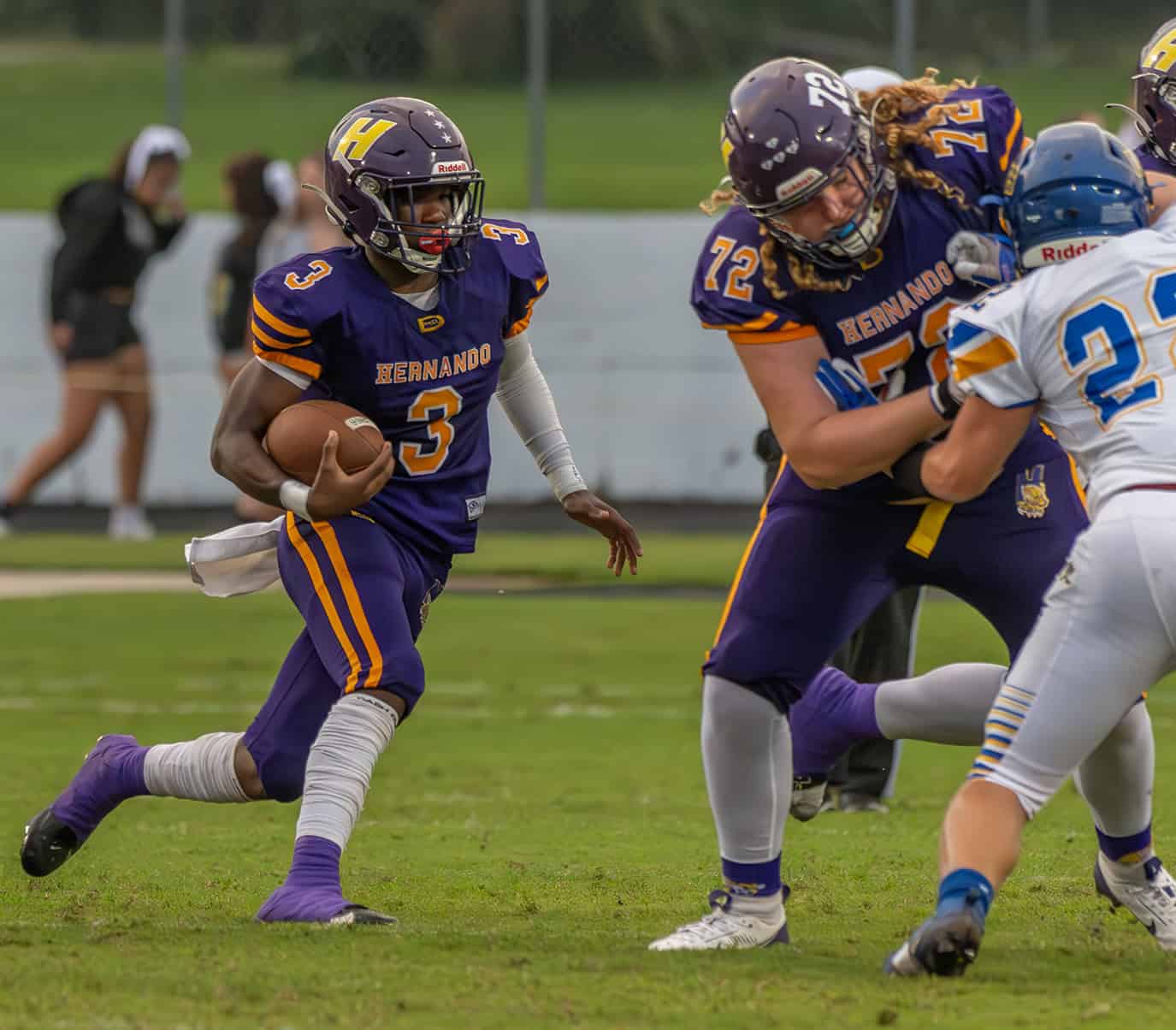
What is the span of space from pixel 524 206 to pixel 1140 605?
12.2m

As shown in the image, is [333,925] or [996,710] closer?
[996,710]

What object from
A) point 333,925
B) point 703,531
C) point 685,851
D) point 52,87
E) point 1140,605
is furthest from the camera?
point 52,87

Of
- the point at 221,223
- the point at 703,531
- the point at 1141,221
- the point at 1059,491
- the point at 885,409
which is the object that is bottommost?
the point at 703,531

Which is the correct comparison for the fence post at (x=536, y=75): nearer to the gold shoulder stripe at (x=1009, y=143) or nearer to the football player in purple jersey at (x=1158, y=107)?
the football player in purple jersey at (x=1158, y=107)

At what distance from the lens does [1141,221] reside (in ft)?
13.4

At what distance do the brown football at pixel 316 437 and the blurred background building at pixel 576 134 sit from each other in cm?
998

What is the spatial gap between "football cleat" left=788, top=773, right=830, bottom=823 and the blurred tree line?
10346 mm

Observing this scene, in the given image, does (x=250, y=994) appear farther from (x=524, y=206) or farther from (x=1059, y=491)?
(x=524, y=206)

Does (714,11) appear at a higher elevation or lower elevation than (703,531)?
higher

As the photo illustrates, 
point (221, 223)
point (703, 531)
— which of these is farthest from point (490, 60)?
point (703, 531)

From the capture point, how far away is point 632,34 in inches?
610

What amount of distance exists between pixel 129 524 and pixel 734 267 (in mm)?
10653

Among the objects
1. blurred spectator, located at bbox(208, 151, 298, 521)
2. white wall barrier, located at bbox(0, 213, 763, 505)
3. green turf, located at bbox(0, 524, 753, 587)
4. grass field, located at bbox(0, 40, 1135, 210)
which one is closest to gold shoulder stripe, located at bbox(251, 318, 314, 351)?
green turf, located at bbox(0, 524, 753, 587)

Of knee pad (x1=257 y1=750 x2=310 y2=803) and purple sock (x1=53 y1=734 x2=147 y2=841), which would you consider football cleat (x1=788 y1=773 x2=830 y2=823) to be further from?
purple sock (x1=53 y1=734 x2=147 y2=841)
